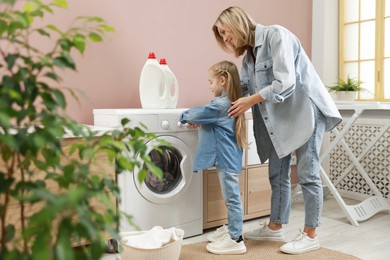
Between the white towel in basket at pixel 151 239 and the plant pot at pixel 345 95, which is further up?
the plant pot at pixel 345 95

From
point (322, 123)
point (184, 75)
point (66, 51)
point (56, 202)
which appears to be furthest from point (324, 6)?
point (56, 202)

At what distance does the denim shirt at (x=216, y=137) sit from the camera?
2209mm

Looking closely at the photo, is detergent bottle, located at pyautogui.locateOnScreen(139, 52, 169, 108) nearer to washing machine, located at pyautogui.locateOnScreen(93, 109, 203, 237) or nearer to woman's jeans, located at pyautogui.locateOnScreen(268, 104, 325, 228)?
washing machine, located at pyautogui.locateOnScreen(93, 109, 203, 237)

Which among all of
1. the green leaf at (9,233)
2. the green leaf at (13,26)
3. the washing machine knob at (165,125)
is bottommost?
the green leaf at (9,233)

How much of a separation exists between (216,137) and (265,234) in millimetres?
679

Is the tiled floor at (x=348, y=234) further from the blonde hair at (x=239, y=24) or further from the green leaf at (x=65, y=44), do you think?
the green leaf at (x=65, y=44)

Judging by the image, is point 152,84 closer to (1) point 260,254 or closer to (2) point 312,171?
(2) point 312,171

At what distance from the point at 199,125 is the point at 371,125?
5.46 ft

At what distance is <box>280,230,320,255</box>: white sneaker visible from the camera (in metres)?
2.23

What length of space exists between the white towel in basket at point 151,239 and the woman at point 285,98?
0.64 meters

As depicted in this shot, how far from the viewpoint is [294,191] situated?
11.1 ft

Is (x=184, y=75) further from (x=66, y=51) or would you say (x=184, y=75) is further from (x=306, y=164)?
(x=66, y=51)

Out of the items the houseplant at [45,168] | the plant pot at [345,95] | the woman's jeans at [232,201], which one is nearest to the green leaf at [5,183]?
the houseplant at [45,168]

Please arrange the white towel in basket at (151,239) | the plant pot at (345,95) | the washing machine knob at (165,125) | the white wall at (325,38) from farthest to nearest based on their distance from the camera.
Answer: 1. the white wall at (325,38)
2. the plant pot at (345,95)
3. the washing machine knob at (165,125)
4. the white towel in basket at (151,239)
